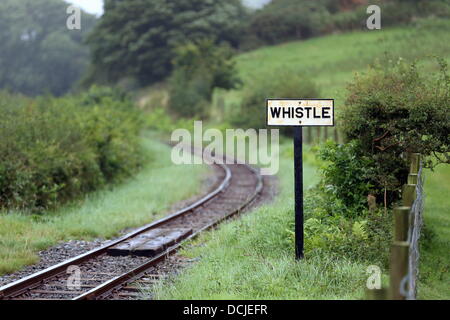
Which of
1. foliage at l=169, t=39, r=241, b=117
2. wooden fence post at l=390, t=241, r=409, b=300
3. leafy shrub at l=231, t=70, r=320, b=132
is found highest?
foliage at l=169, t=39, r=241, b=117

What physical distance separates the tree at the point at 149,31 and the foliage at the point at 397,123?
50674mm

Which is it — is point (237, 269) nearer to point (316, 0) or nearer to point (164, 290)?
point (164, 290)

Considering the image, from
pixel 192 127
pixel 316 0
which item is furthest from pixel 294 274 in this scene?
pixel 316 0

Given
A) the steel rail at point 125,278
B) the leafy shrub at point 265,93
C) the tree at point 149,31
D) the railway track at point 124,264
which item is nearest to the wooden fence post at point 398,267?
the railway track at point 124,264

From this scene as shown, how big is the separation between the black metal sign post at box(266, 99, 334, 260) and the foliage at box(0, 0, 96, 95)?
8572 centimetres

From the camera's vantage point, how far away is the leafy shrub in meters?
33.5

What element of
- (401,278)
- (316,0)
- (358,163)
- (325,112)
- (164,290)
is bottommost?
(164,290)

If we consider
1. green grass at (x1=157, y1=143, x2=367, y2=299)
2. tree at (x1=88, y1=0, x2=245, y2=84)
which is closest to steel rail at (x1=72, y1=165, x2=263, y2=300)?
green grass at (x1=157, y1=143, x2=367, y2=299)

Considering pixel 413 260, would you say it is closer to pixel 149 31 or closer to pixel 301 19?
pixel 149 31

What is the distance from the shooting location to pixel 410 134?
9695 millimetres

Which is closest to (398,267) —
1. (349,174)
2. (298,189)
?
(298,189)

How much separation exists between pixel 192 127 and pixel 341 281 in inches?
1495

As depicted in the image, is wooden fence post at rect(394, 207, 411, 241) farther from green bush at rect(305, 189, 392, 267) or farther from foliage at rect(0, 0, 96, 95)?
foliage at rect(0, 0, 96, 95)

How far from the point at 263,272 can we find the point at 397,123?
373 centimetres
